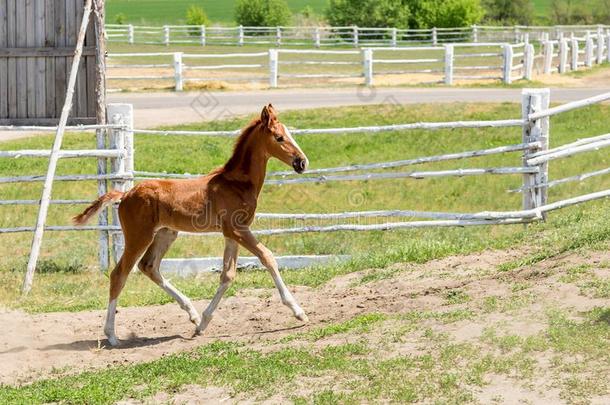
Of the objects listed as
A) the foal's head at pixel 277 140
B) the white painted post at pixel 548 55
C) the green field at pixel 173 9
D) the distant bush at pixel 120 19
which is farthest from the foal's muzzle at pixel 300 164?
the green field at pixel 173 9

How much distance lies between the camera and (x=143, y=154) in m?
18.9

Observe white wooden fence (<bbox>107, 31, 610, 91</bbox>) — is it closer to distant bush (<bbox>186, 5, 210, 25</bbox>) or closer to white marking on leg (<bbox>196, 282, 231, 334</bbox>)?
white marking on leg (<bbox>196, 282, 231, 334</bbox>)

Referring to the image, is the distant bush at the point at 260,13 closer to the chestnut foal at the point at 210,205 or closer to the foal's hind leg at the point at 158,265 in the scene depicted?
the foal's hind leg at the point at 158,265

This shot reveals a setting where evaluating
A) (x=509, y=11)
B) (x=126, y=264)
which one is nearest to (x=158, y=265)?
(x=126, y=264)

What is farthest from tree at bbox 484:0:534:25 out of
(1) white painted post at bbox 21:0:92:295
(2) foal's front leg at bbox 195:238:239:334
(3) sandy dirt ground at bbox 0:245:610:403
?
(2) foal's front leg at bbox 195:238:239:334

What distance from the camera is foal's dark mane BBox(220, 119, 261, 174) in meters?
9.37

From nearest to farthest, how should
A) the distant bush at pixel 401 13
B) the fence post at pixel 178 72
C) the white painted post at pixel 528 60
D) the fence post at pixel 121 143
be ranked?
the fence post at pixel 121 143
the fence post at pixel 178 72
the white painted post at pixel 528 60
the distant bush at pixel 401 13

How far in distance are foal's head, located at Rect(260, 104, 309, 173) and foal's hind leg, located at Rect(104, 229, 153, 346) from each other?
1218mm

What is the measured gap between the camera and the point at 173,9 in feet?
260

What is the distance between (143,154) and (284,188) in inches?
116

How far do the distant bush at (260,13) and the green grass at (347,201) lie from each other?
35.0m

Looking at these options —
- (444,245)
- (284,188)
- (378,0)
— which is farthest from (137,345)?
(378,0)

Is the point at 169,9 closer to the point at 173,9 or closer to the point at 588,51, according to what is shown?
the point at 173,9

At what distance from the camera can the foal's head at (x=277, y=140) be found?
9.11 metres
